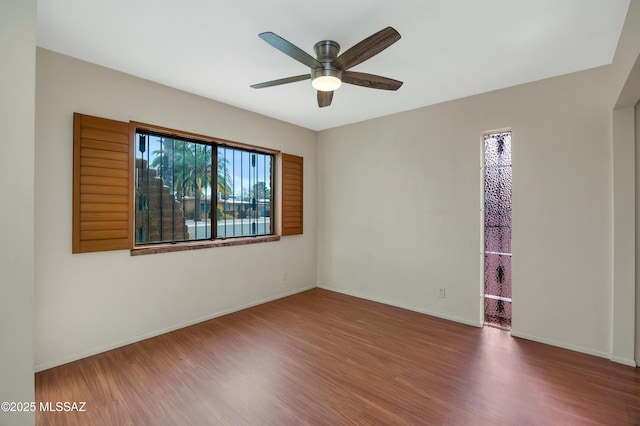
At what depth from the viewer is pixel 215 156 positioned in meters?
3.67

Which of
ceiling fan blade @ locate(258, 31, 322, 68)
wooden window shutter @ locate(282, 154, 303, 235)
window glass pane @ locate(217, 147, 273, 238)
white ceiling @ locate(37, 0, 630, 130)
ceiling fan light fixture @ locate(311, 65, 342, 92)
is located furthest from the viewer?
wooden window shutter @ locate(282, 154, 303, 235)

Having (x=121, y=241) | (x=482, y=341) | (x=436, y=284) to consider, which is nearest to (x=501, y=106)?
(x=436, y=284)

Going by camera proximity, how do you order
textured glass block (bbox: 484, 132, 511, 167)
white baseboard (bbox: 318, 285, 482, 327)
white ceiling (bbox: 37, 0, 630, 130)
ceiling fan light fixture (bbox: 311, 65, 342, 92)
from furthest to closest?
white baseboard (bbox: 318, 285, 482, 327)
textured glass block (bbox: 484, 132, 511, 167)
ceiling fan light fixture (bbox: 311, 65, 342, 92)
white ceiling (bbox: 37, 0, 630, 130)

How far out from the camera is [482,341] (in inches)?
116

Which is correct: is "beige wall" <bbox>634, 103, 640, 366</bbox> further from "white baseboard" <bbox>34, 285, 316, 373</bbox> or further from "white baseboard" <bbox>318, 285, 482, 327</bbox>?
"white baseboard" <bbox>34, 285, 316, 373</bbox>

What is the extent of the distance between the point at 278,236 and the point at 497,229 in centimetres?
290

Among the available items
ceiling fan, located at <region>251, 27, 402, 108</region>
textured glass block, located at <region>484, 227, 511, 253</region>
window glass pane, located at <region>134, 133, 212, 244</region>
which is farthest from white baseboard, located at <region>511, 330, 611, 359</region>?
window glass pane, located at <region>134, 133, 212, 244</region>

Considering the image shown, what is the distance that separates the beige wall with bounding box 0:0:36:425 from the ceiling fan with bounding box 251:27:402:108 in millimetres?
1131

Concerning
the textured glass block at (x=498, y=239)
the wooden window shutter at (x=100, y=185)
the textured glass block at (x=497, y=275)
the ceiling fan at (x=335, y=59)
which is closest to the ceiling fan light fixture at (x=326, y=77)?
the ceiling fan at (x=335, y=59)

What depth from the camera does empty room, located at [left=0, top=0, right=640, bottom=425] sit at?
1868 mm

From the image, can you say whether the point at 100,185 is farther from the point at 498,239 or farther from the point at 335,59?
the point at 498,239

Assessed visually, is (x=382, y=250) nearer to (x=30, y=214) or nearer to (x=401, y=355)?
(x=401, y=355)

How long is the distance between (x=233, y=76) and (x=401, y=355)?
3174 millimetres

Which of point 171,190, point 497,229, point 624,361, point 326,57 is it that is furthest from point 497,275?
point 171,190
